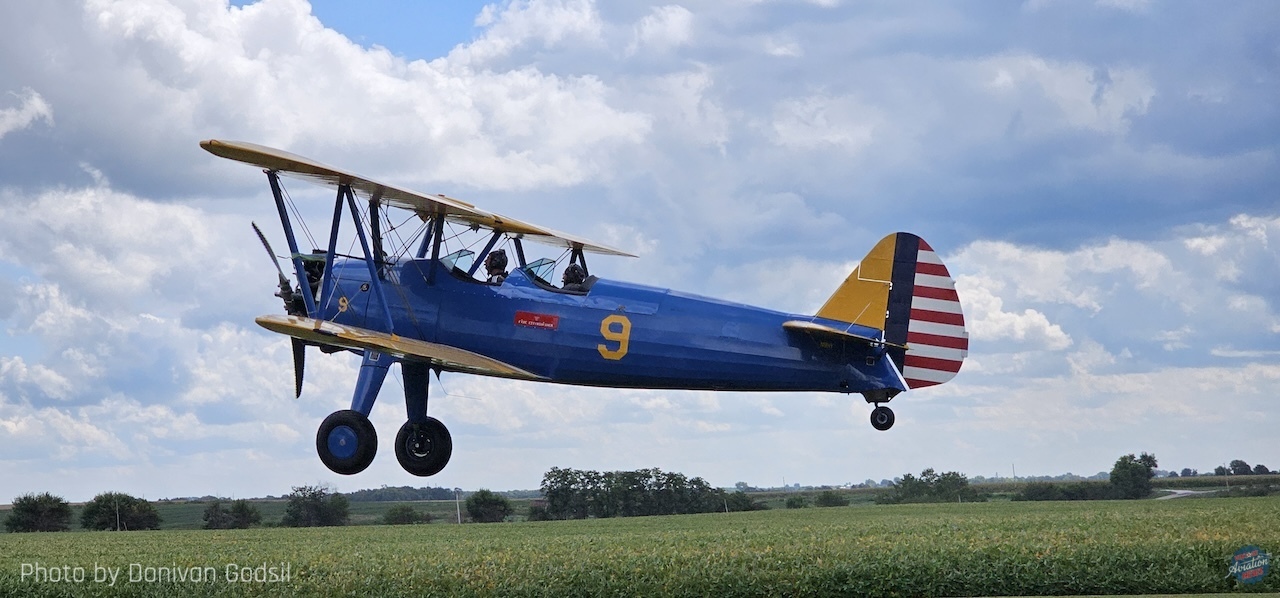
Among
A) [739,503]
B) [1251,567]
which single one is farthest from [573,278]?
[739,503]

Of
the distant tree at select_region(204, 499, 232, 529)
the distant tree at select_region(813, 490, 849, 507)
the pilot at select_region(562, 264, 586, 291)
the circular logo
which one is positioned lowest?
the circular logo

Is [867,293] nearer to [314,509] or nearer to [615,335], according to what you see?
[615,335]

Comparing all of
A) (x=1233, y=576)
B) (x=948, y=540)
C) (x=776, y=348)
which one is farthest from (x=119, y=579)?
(x=1233, y=576)

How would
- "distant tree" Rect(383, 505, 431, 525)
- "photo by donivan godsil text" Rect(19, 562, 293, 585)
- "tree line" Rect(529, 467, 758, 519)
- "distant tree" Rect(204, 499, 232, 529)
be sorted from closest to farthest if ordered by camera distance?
"photo by donivan godsil text" Rect(19, 562, 293, 585) < "tree line" Rect(529, 467, 758, 519) < "distant tree" Rect(383, 505, 431, 525) < "distant tree" Rect(204, 499, 232, 529)

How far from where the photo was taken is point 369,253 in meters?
14.5

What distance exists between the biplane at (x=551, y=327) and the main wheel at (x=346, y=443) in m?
0.02

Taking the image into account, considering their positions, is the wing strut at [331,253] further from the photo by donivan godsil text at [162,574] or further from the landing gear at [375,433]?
the photo by donivan godsil text at [162,574]

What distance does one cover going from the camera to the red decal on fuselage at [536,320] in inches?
567

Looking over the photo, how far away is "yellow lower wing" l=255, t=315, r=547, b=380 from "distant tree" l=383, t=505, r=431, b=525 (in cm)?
2757

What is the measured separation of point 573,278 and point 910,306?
13.4ft

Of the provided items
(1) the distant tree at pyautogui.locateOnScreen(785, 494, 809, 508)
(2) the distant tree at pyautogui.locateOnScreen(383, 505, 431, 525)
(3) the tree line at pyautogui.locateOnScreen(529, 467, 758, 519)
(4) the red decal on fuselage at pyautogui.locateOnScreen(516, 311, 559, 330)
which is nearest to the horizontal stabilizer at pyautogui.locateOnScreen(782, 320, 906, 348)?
(4) the red decal on fuselage at pyautogui.locateOnScreen(516, 311, 559, 330)

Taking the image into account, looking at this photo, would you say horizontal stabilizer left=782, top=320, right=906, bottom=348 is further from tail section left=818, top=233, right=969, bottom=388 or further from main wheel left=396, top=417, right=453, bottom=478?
main wheel left=396, top=417, right=453, bottom=478

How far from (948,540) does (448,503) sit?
107 feet

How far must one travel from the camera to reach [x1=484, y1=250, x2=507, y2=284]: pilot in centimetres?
1512
